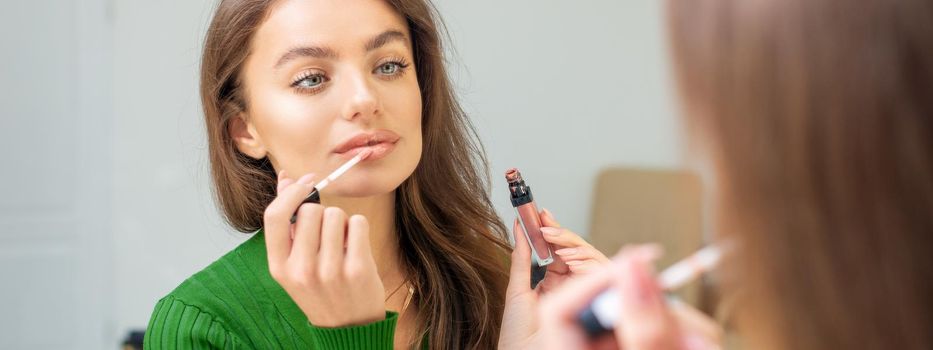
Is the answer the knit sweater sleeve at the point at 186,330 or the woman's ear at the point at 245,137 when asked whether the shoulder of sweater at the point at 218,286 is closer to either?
the knit sweater sleeve at the point at 186,330

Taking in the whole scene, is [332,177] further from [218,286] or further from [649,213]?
[649,213]

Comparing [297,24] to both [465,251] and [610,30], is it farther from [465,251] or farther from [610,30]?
[610,30]

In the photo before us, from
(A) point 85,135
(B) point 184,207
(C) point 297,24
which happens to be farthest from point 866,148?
(A) point 85,135

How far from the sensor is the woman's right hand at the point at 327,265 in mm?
810

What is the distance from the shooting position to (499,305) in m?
1.13

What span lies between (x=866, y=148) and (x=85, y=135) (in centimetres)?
294

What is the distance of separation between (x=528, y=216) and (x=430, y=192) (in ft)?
0.73

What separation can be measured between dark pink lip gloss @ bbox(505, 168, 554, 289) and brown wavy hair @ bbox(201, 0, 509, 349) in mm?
133

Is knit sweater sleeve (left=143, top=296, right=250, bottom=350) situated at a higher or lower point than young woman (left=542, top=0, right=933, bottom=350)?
lower

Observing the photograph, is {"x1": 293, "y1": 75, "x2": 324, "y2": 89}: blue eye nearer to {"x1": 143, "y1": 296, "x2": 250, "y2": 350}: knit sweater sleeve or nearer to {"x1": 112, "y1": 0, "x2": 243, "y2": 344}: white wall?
{"x1": 143, "y1": 296, "x2": 250, "y2": 350}: knit sweater sleeve

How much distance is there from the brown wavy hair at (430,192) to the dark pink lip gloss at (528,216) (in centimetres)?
13

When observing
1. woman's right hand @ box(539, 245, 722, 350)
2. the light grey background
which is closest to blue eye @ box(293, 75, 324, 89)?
A: woman's right hand @ box(539, 245, 722, 350)

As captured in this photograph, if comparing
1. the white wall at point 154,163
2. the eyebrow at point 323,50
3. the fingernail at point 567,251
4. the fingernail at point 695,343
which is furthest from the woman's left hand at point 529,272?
the white wall at point 154,163

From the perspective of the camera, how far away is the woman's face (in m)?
0.98
